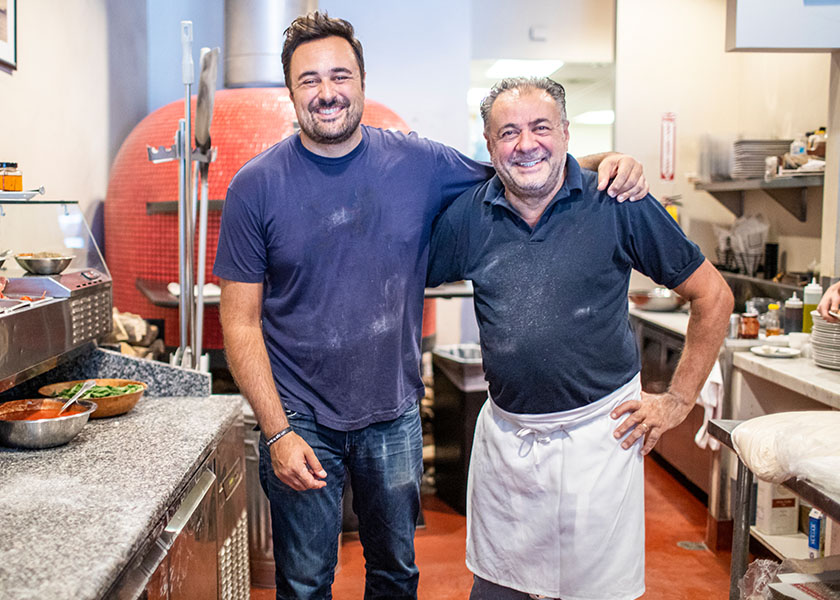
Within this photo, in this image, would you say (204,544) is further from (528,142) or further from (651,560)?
(651,560)

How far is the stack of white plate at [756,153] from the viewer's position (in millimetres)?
4363

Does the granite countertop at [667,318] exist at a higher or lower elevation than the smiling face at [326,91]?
lower

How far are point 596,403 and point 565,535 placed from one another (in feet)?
1.01

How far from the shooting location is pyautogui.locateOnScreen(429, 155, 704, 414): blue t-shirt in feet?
5.72

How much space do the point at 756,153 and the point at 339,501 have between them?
338 centimetres

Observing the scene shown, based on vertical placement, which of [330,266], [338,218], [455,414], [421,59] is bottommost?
[455,414]

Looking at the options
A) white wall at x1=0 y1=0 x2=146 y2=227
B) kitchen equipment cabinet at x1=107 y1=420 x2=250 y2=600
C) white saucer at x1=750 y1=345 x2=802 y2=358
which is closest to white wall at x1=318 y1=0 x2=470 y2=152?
white wall at x1=0 y1=0 x2=146 y2=227

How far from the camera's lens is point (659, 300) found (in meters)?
4.52

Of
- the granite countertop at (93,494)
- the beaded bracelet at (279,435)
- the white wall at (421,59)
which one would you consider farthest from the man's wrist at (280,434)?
the white wall at (421,59)

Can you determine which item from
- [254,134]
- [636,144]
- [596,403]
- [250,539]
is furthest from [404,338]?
[636,144]

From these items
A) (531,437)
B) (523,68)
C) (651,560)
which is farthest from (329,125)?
(523,68)

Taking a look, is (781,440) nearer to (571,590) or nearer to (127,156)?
(571,590)

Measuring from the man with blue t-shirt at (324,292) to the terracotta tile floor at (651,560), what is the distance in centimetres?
128

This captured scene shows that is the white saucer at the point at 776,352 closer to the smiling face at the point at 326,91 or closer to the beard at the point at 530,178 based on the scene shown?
the beard at the point at 530,178
